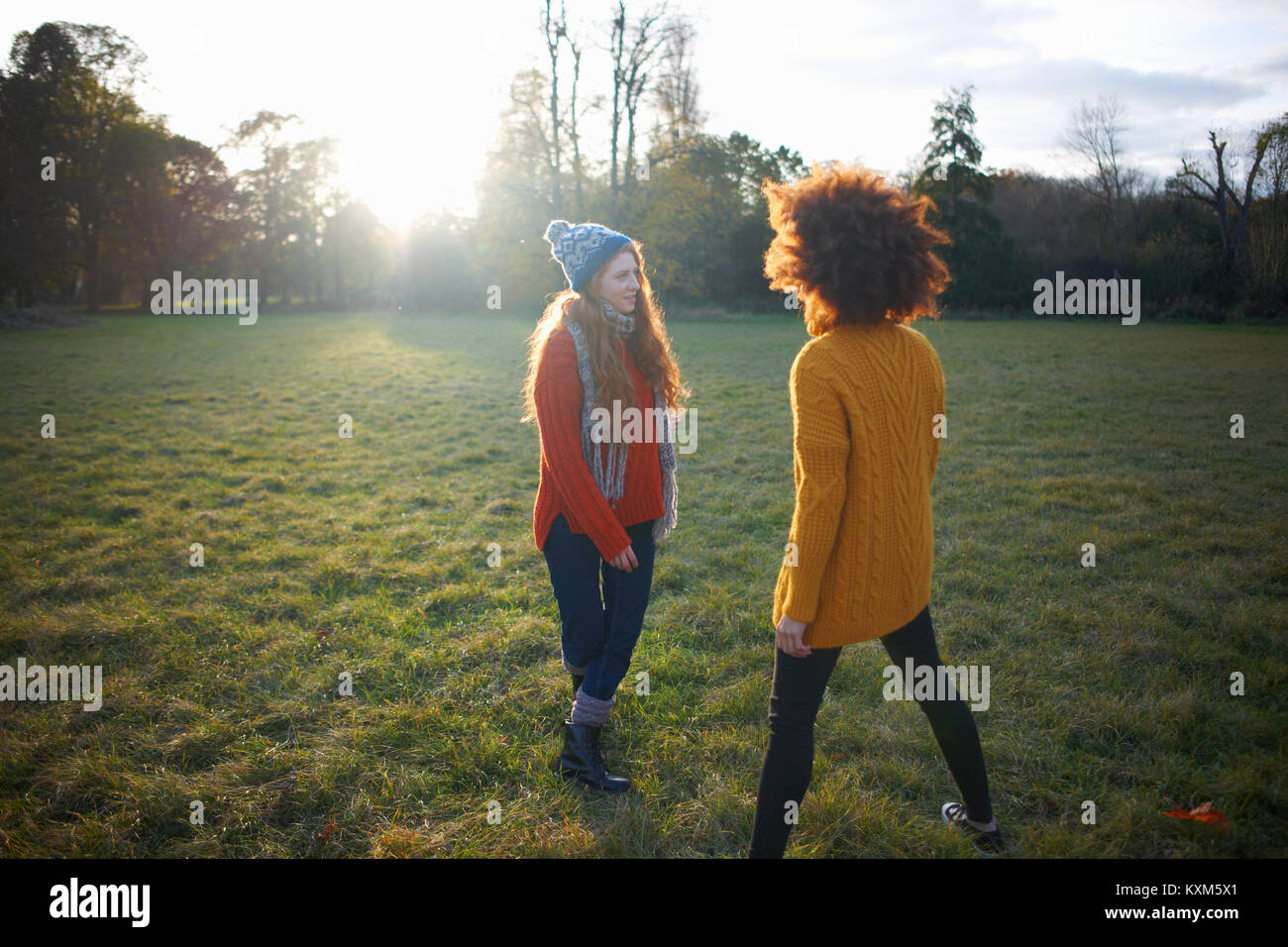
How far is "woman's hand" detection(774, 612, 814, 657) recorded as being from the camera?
1983 mm

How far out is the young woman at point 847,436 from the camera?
192 cm

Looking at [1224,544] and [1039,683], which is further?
[1224,544]

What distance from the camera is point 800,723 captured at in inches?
79.8

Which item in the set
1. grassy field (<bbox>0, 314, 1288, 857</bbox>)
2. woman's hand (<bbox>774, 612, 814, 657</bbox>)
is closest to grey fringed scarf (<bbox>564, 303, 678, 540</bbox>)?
woman's hand (<bbox>774, 612, 814, 657</bbox>)

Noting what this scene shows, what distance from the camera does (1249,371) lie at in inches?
498

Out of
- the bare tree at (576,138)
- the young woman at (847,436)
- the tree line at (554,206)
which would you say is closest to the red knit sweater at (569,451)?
the young woman at (847,436)

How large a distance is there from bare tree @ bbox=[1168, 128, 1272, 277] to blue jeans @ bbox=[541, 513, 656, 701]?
32.5m

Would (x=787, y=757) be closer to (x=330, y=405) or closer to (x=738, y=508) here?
(x=738, y=508)

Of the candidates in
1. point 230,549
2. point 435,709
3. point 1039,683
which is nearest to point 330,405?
point 230,549

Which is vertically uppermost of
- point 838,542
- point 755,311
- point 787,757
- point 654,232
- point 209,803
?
point 654,232

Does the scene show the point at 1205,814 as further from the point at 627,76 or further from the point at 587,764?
the point at 627,76

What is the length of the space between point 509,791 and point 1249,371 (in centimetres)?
1536
